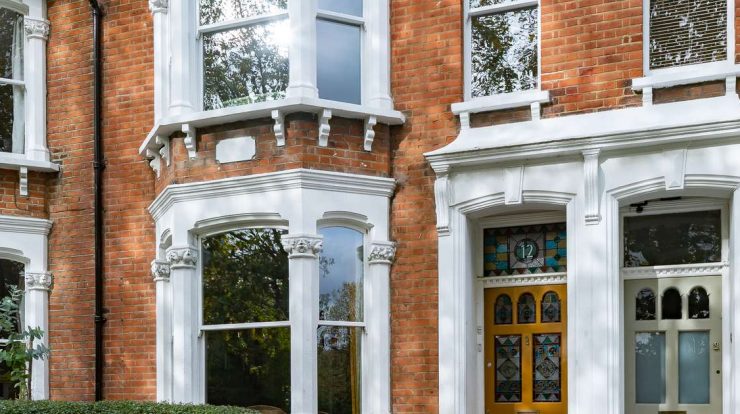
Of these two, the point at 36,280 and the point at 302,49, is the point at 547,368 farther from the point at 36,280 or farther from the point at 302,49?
the point at 36,280

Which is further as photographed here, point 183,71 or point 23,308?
point 23,308

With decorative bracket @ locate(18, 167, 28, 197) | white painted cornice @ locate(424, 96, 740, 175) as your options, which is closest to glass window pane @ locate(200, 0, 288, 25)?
white painted cornice @ locate(424, 96, 740, 175)

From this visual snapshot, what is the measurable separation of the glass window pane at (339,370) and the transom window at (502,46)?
8.87 feet

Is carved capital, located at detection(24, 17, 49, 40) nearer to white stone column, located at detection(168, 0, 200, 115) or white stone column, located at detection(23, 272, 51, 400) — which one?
white stone column, located at detection(168, 0, 200, 115)

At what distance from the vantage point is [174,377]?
1223cm

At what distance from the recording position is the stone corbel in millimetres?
10898

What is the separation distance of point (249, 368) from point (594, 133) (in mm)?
4041

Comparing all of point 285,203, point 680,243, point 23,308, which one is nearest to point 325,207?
point 285,203

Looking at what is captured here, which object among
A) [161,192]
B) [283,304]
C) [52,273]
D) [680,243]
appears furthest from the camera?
[52,273]

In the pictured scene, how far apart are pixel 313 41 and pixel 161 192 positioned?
91.8 inches

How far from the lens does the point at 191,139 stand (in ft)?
39.5

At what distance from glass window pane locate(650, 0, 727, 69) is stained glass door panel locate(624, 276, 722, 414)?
2.01m

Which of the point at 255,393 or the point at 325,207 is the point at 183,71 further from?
the point at 255,393

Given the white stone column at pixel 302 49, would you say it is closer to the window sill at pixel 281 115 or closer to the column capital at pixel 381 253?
the window sill at pixel 281 115
